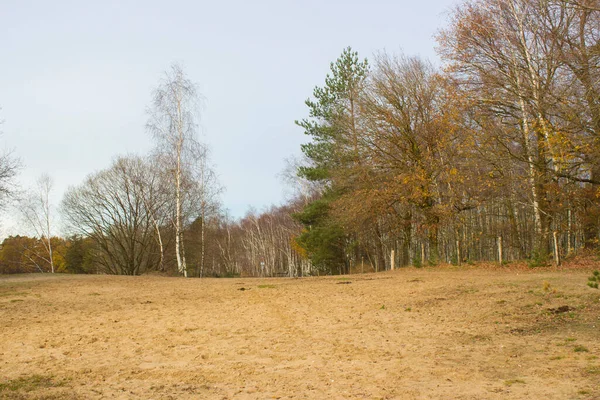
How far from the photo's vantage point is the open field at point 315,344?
601cm

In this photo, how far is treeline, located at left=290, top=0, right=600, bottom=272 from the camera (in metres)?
14.8

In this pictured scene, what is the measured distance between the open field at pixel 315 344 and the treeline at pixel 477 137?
16.6 feet

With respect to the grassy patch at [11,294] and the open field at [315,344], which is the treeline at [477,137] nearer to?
the open field at [315,344]

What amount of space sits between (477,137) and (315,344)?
12.7 m

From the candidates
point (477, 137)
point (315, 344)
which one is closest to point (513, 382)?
point (315, 344)

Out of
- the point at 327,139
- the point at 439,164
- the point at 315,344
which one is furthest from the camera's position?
the point at 327,139

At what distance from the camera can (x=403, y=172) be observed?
24562 mm

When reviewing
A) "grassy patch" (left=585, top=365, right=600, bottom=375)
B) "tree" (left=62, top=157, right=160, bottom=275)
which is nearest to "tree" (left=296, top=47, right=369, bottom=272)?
"tree" (left=62, top=157, right=160, bottom=275)

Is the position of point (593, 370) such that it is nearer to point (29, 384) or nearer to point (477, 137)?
point (29, 384)

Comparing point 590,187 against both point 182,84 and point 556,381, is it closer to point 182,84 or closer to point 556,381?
point 556,381

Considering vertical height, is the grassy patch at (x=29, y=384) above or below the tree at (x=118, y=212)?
below

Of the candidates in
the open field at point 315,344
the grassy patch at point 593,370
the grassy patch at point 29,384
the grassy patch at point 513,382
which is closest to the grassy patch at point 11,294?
the open field at point 315,344

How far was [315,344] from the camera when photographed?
8.55 metres

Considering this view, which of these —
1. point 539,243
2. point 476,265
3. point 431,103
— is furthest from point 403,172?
point 539,243
